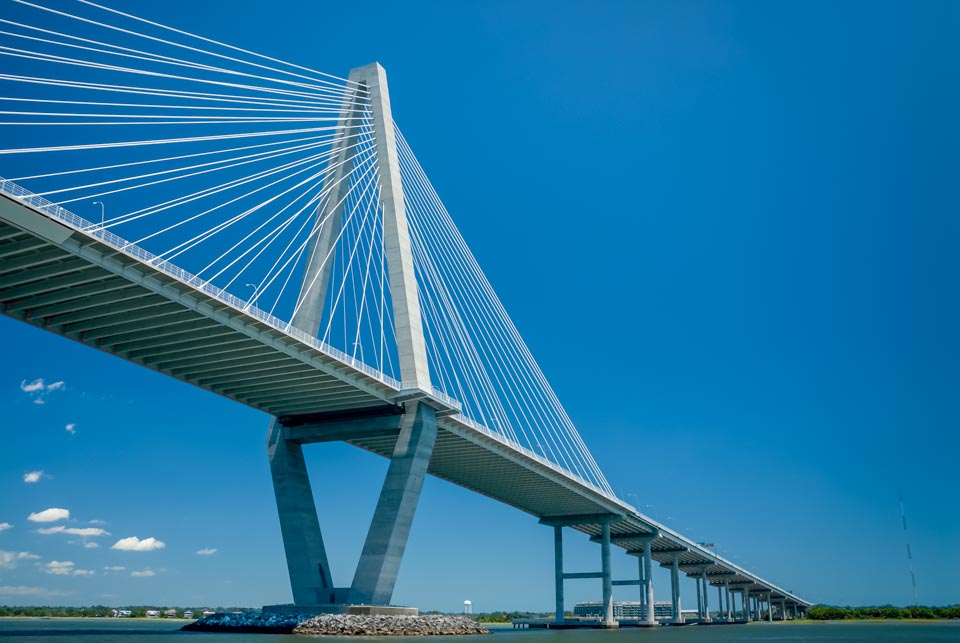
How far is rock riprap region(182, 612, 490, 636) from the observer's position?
34.5 m

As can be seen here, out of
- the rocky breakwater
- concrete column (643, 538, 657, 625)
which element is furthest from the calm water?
concrete column (643, 538, 657, 625)

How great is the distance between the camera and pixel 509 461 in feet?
168

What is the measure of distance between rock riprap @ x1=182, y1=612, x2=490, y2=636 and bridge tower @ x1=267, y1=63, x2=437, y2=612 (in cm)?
137

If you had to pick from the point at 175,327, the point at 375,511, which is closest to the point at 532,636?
the point at 375,511

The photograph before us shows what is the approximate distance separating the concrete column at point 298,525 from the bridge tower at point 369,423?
48mm

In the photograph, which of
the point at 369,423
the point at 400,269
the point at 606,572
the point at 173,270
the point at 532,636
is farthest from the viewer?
the point at 606,572

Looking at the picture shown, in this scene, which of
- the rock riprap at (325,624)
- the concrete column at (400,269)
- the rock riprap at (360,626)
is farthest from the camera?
the concrete column at (400,269)

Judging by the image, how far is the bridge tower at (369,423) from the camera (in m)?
37.8

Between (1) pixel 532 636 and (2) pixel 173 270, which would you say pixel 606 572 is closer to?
(1) pixel 532 636

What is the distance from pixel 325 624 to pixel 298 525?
656 cm

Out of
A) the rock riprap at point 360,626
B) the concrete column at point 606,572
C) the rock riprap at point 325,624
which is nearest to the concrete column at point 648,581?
the concrete column at point 606,572

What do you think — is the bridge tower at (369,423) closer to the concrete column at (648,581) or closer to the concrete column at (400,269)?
the concrete column at (400,269)

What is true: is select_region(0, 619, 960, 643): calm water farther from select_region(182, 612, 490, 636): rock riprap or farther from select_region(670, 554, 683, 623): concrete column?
select_region(670, 554, 683, 623): concrete column

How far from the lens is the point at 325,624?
34.7 meters
